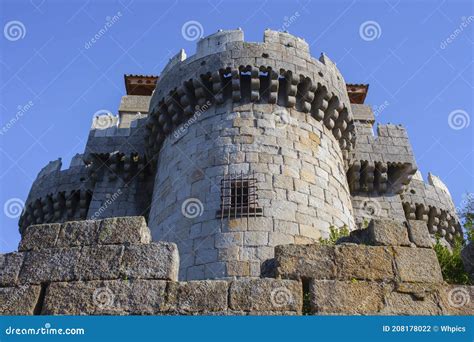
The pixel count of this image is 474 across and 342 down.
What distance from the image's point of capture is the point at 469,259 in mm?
4559

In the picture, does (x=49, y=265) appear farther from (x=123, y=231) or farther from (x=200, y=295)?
(x=200, y=295)

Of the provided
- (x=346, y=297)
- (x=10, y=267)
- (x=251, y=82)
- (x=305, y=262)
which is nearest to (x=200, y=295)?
(x=305, y=262)

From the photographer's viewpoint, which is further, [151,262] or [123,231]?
[123,231]

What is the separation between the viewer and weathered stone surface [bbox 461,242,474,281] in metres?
4.54

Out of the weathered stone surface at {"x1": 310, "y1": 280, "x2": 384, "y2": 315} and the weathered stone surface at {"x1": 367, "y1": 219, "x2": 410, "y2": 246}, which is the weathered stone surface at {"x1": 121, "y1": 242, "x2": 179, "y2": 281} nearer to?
the weathered stone surface at {"x1": 310, "y1": 280, "x2": 384, "y2": 315}

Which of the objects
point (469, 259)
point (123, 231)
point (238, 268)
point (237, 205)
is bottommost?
point (469, 259)

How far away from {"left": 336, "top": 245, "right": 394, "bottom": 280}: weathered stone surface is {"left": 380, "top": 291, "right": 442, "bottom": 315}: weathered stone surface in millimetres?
202

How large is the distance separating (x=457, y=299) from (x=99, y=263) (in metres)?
3.22

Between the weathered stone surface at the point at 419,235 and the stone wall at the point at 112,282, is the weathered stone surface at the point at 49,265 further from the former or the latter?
the weathered stone surface at the point at 419,235

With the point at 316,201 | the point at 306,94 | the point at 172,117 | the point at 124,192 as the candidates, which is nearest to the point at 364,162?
the point at 306,94

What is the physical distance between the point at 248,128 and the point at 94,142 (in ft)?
17.1

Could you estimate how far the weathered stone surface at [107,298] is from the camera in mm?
4047

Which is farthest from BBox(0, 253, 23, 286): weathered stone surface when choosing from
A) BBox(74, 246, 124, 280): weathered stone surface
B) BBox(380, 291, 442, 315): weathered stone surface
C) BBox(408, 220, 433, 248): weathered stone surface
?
BBox(408, 220, 433, 248): weathered stone surface

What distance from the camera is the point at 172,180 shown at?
883cm
